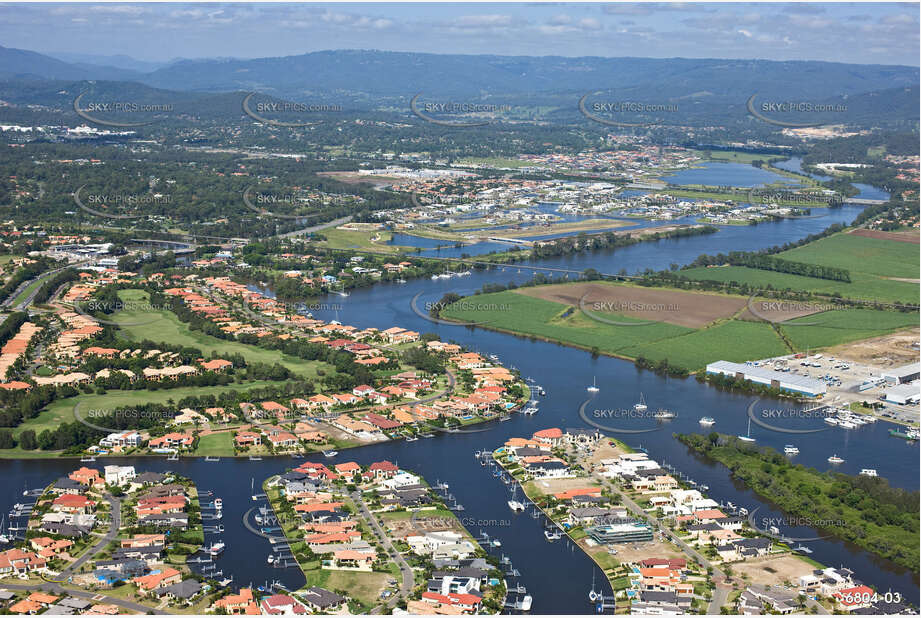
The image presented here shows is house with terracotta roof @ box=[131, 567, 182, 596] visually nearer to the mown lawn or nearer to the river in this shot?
the river

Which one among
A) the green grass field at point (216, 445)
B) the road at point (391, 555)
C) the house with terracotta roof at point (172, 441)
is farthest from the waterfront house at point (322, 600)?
the house with terracotta roof at point (172, 441)

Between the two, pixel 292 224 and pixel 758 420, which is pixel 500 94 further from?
pixel 758 420

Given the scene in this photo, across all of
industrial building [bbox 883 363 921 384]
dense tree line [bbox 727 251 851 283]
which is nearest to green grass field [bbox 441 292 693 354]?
industrial building [bbox 883 363 921 384]

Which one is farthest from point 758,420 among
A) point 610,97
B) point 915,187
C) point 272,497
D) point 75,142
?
point 610,97

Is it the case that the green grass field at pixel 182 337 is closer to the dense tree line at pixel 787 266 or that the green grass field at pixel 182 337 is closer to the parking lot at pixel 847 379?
the parking lot at pixel 847 379

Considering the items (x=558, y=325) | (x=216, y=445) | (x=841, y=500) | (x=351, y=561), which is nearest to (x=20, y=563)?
(x=351, y=561)

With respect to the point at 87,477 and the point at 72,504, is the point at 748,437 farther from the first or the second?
the point at 72,504
